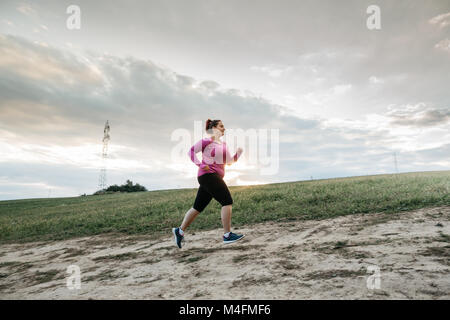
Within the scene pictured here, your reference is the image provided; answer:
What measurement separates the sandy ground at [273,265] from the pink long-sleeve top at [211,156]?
1752 millimetres

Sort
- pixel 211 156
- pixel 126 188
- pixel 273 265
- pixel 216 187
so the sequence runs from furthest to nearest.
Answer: pixel 126 188
pixel 211 156
pixel 216 187
pixel 273 265

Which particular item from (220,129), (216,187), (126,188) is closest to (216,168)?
(216,187)

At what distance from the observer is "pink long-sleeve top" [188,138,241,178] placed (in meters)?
5.67

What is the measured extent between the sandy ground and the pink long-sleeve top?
1752mm

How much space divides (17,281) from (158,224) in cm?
493

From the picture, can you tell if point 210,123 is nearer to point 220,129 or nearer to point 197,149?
point 220,129

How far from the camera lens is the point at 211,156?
18.6 feet

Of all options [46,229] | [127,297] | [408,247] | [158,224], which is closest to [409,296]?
[408,247]

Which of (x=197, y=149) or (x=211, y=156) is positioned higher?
(x=197, y=149)

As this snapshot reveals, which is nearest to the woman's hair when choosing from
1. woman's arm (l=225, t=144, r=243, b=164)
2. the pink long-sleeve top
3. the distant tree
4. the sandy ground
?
the pink long-sleeve top

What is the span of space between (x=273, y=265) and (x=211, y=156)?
2567 millimetres
